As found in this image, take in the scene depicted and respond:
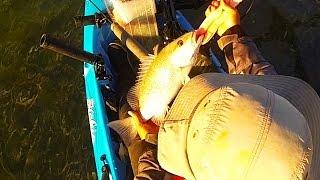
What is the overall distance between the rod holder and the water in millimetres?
1170

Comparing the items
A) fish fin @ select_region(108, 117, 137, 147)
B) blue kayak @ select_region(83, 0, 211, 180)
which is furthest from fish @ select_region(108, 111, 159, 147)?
blue kayak @ select_region(83, 0, 211, 180)

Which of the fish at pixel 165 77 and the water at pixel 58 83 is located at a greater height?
the fish at pixel 165 77

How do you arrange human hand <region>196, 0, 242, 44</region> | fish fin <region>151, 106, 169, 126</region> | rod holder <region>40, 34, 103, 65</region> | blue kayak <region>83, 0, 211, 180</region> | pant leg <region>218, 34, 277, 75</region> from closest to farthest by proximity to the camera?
human hand <region>196, 0, 242, 44</region>, fish fin <region>151, 106, 169, 126</region>, pant leg <region>218, 34, 277, 75</region>, rod holder <region>40, 34, 103, 65</region>, blue kayak <region>83, 0, 211, 180</region>

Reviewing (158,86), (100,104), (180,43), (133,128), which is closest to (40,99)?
(100,104)

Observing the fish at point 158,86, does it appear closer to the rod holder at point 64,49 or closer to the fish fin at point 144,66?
the fish fin at point 144,66

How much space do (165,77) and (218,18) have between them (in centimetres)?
40

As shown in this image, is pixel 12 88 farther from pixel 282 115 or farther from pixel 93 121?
pixel 282 115

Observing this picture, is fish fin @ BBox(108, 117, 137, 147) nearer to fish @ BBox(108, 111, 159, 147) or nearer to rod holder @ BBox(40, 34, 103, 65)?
fish @ BBox(108, 111, 159, 147)

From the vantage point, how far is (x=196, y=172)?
1.95 m

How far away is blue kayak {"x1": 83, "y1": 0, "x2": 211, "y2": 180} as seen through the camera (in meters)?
3.29

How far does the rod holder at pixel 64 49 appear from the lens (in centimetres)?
313

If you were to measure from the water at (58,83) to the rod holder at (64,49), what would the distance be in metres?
1.17

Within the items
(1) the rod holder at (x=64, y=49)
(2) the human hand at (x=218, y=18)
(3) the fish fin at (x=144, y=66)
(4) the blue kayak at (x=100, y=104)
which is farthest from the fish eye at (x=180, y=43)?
(4) the blue kayak at (x=100, y=104)

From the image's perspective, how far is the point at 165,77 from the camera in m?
2.83
